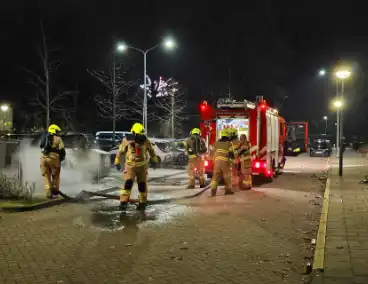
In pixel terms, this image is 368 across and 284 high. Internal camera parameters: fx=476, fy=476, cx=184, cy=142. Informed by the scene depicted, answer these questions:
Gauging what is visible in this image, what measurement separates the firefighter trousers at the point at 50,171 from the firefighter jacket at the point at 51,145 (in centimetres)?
8

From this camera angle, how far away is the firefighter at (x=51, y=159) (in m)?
10.9

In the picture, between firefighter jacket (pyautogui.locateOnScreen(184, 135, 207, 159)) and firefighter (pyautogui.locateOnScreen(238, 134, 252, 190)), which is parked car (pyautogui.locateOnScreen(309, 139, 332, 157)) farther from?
firefighter jacket (pyautogui.locateOnScreen(184, 135, 207, 159))

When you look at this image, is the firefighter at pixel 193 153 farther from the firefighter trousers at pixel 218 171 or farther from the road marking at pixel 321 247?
the road marking at pixel 321 247

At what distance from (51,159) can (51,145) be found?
32cm

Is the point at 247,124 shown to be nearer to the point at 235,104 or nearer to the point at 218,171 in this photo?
the point at 235,104

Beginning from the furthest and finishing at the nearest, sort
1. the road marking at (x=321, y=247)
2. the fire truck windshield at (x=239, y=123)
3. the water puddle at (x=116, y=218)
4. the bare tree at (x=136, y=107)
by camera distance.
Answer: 1. the bare tree at (x=136, y=107)
2. the fire truck windshield at (x=239, y=123)
3. the water puddle at (x=116, y=218)
4. the road marking at (x=321, y=247)

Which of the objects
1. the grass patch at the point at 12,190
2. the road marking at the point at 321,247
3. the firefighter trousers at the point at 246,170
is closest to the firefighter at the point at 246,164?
the firefighter trousers at the point at 246,170

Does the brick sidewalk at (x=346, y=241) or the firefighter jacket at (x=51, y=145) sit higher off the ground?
the firefighter jacket at (x=51, y=145)

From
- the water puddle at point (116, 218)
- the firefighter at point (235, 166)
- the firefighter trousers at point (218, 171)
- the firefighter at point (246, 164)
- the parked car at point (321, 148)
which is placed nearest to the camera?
the water puddle at point (116, 218)

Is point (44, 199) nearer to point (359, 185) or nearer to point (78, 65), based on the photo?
point (359, 185)

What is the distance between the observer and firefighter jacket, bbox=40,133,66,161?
10.9 m

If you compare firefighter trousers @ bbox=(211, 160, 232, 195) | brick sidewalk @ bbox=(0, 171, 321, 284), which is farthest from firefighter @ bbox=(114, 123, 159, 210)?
firefighter trousers @ bbox=(211, 160, 232, 195)

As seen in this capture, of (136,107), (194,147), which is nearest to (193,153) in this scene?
(194,147)

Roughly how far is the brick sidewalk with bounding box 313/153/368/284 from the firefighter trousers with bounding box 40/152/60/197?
610cm
